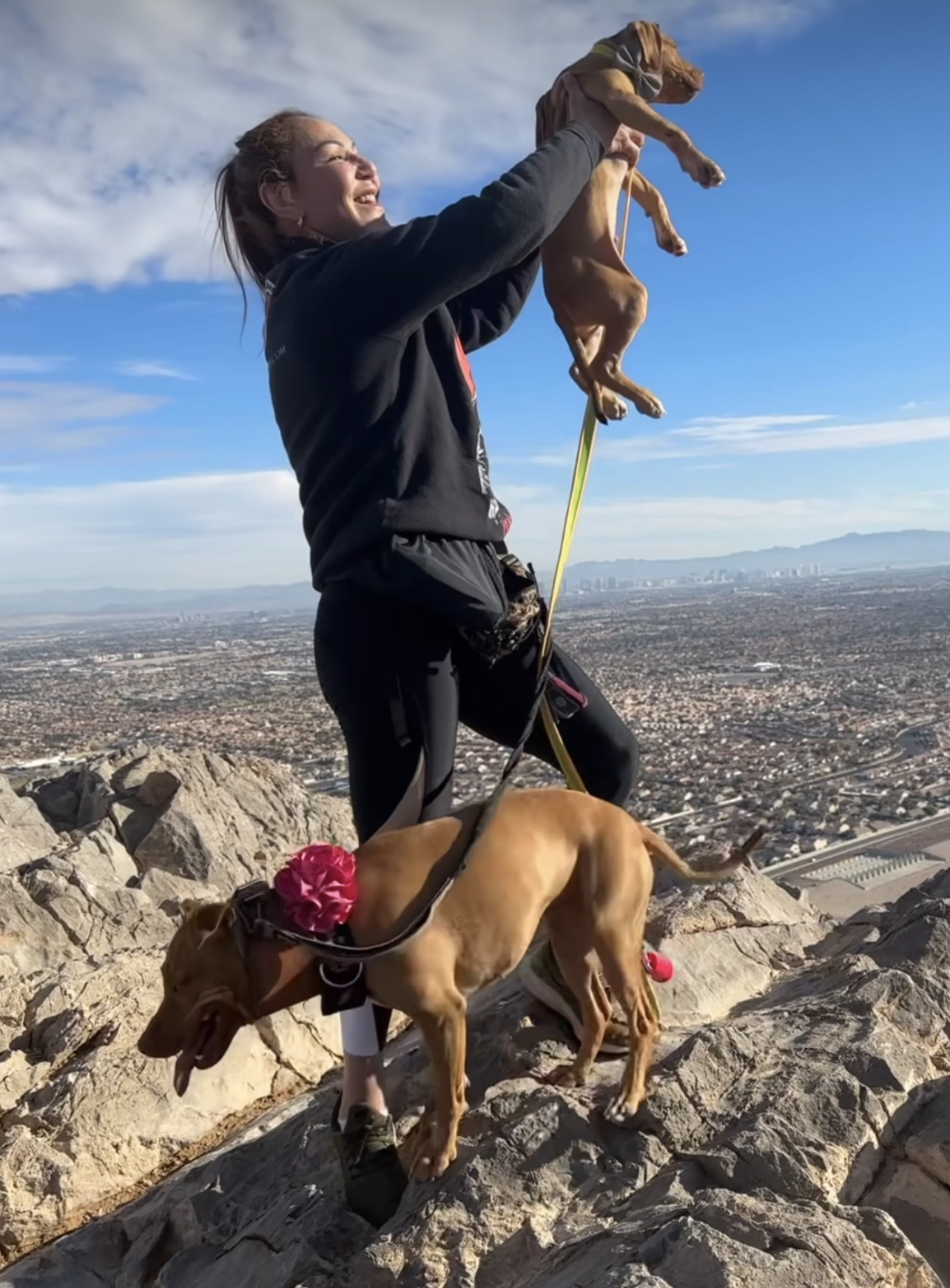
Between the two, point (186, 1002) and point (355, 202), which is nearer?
point (186, 1002)

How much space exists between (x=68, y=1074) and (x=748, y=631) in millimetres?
86267

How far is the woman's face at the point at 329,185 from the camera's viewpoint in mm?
2525

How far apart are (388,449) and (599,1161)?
6.06 ft

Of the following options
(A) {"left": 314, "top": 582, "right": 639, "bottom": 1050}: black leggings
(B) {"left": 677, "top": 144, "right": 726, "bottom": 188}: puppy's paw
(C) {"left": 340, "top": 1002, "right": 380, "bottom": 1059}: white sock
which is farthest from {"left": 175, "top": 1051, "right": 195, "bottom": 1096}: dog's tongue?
(B) {"left": 677, "top": 144, "right": 726, "bottom": 188}: puppy's paw

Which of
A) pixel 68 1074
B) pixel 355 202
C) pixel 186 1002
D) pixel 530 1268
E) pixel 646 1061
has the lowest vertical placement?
pixel 68 1074

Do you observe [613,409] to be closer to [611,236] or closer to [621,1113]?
[611,236]

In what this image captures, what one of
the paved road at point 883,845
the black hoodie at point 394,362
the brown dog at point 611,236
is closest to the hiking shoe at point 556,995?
the black hoodie at point 394,362

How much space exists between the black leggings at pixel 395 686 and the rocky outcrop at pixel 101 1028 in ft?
6.40

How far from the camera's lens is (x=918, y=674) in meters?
54.2

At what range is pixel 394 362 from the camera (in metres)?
2.41

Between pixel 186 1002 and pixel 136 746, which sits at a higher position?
pixel 186 1002

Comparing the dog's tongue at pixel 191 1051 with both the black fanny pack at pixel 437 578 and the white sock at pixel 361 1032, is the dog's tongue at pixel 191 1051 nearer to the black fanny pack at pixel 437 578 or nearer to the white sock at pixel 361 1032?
the white sock at pixel 361 1032

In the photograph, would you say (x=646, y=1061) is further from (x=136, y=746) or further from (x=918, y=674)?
(x=918, y=674)

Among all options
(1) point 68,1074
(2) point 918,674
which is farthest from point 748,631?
(1) point 68,1074
